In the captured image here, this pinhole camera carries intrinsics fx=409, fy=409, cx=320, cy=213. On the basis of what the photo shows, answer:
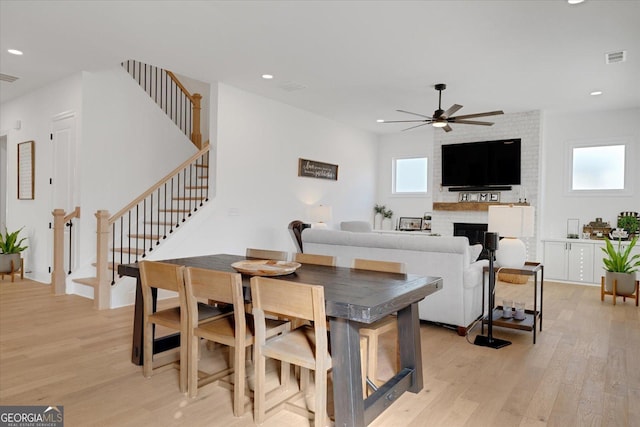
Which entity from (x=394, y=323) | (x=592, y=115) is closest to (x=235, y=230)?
(x=394, y=323)

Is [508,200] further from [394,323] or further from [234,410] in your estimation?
[234,410]

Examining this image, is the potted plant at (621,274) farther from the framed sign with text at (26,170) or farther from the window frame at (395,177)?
the framed sign with text at (26,170)

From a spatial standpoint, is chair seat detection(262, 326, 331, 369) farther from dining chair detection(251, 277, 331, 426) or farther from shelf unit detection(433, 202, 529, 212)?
shelf unit detection(433, 202, 529, 212)

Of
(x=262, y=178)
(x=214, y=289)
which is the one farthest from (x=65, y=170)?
(x=214, y=289)

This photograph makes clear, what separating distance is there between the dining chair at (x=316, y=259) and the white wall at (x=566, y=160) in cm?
574

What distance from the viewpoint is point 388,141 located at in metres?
9.41

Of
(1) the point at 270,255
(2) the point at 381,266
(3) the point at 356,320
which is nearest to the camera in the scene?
(3) the point at 356,320

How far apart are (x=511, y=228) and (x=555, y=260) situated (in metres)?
3.90

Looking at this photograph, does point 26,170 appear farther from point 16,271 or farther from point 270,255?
point 270,255

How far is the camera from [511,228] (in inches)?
149

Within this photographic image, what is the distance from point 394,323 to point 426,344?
1156 millimetres

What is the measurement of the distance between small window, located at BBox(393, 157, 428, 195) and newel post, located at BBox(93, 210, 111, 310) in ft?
20.6

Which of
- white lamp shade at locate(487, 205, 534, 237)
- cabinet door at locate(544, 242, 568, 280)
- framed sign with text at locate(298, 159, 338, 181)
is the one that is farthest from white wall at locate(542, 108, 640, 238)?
white lamp shade at locate(487, 205, 534, 237)

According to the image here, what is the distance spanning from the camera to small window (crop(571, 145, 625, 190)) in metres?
6.81
